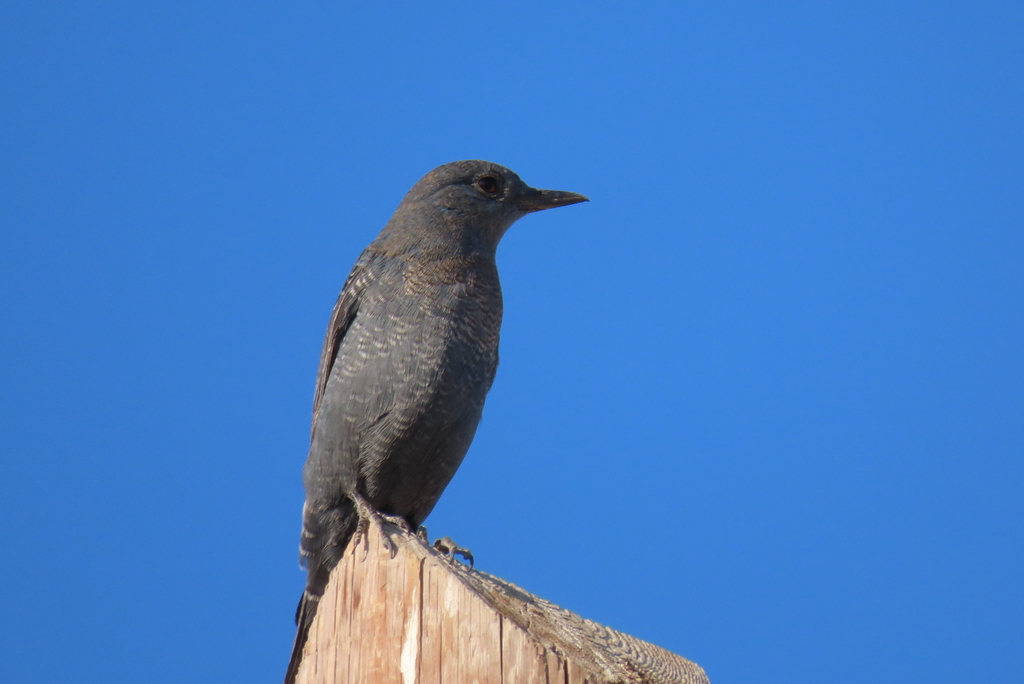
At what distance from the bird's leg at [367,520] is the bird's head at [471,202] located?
1.22 metres

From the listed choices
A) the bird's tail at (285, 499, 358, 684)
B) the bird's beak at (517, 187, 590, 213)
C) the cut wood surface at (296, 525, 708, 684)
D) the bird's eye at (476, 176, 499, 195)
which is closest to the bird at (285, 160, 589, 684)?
the bird's tail at (285, 499, 358, 684)

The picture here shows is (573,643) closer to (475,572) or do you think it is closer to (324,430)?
(475,572)

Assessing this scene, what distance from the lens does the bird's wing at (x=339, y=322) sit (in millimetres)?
4082

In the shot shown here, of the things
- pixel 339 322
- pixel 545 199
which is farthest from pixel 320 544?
pixel 545 199

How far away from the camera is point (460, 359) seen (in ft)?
12.2

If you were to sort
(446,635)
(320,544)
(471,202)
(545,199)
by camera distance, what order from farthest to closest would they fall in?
(545,199)
(471,202)
(320,544)
(446,635)

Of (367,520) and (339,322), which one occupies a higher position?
(339,322)

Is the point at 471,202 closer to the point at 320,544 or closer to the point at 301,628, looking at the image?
the point at 320,544

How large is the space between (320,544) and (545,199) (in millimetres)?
1922

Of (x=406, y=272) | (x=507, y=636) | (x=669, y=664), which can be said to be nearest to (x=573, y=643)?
(x=507, y=636)

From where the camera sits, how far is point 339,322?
13.4 feet

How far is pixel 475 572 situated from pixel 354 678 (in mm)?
433

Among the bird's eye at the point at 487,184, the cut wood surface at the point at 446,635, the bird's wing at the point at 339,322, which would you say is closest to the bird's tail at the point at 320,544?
the bird's wing at the point at 339,322

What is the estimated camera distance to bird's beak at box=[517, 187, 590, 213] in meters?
4.46
